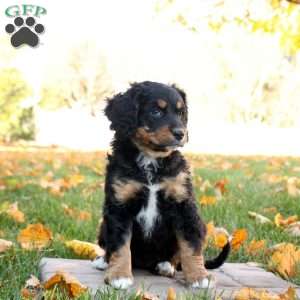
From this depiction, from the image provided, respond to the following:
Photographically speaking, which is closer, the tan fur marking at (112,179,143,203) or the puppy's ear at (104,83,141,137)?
the tan fur marking at (112,179,143,203)

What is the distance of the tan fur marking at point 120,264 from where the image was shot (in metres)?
3.27

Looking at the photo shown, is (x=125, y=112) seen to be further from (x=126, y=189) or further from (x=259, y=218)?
(x=259, y=218)

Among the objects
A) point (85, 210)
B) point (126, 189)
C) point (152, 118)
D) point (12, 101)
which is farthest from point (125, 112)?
point (12, 101)

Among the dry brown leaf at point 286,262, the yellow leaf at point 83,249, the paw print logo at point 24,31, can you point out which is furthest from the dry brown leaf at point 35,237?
the paw print logo at point 24,31

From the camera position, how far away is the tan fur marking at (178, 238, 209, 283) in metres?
3.33

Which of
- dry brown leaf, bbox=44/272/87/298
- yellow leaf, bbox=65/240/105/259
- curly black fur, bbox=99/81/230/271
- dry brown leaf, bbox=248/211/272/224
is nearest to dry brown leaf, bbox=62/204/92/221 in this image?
yellow leaf, bbox=65/240/105/259

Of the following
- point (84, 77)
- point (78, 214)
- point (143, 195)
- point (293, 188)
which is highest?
point (84, 77)

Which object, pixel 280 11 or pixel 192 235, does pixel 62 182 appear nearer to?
pixel 280 11

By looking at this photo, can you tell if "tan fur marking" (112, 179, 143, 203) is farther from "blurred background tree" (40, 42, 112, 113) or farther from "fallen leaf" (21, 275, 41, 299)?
"blurred background tree" (40, 42, 112, 113)

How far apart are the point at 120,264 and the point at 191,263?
39cm

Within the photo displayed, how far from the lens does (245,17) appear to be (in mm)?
7254

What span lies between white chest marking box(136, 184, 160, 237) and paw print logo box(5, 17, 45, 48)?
4891mm

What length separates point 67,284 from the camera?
301 cm

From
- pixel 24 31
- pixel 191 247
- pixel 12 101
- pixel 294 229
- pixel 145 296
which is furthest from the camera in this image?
pixel 12 101
